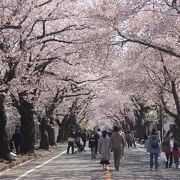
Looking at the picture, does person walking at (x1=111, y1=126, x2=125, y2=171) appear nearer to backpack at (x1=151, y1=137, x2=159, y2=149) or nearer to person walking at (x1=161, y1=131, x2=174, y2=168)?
backpack at (x1=151, y1=137, x2=159, y2=149)

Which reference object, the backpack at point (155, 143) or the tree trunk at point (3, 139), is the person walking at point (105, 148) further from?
the tree trunk at point (3, 139)

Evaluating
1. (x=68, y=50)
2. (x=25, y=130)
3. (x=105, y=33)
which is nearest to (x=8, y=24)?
(x=105, y=33)

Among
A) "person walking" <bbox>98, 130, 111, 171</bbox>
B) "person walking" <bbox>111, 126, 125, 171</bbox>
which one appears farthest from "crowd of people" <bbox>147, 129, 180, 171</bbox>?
"person walking" <bbox>98, 130, 111, 171</bbox>

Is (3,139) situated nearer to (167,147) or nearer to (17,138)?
(17,138)

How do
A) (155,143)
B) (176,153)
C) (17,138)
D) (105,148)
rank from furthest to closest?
(17,138) → (176,153) → (155,143) → (105,148)

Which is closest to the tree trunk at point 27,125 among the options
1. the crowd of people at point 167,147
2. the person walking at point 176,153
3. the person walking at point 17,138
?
the person walking at point 17,138

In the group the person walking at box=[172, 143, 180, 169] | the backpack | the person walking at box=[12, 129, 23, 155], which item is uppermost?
the person walking at box=[12, 129, 23, 155]

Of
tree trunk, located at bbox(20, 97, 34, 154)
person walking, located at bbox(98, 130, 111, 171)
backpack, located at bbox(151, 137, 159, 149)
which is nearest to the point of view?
person walking, located at bbox(98, 130, 111, 171)

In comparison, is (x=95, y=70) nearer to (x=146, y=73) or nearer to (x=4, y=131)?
(x=146, y=73)

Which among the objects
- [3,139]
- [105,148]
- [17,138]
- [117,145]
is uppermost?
[17,138]

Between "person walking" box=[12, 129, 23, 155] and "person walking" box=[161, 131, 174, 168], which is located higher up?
"person walking" box=[12, 129, 23, 155]

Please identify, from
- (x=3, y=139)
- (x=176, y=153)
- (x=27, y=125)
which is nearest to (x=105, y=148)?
(x=176, y=153)

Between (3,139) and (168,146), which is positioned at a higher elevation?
(3,139)

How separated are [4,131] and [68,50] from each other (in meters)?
6.43
